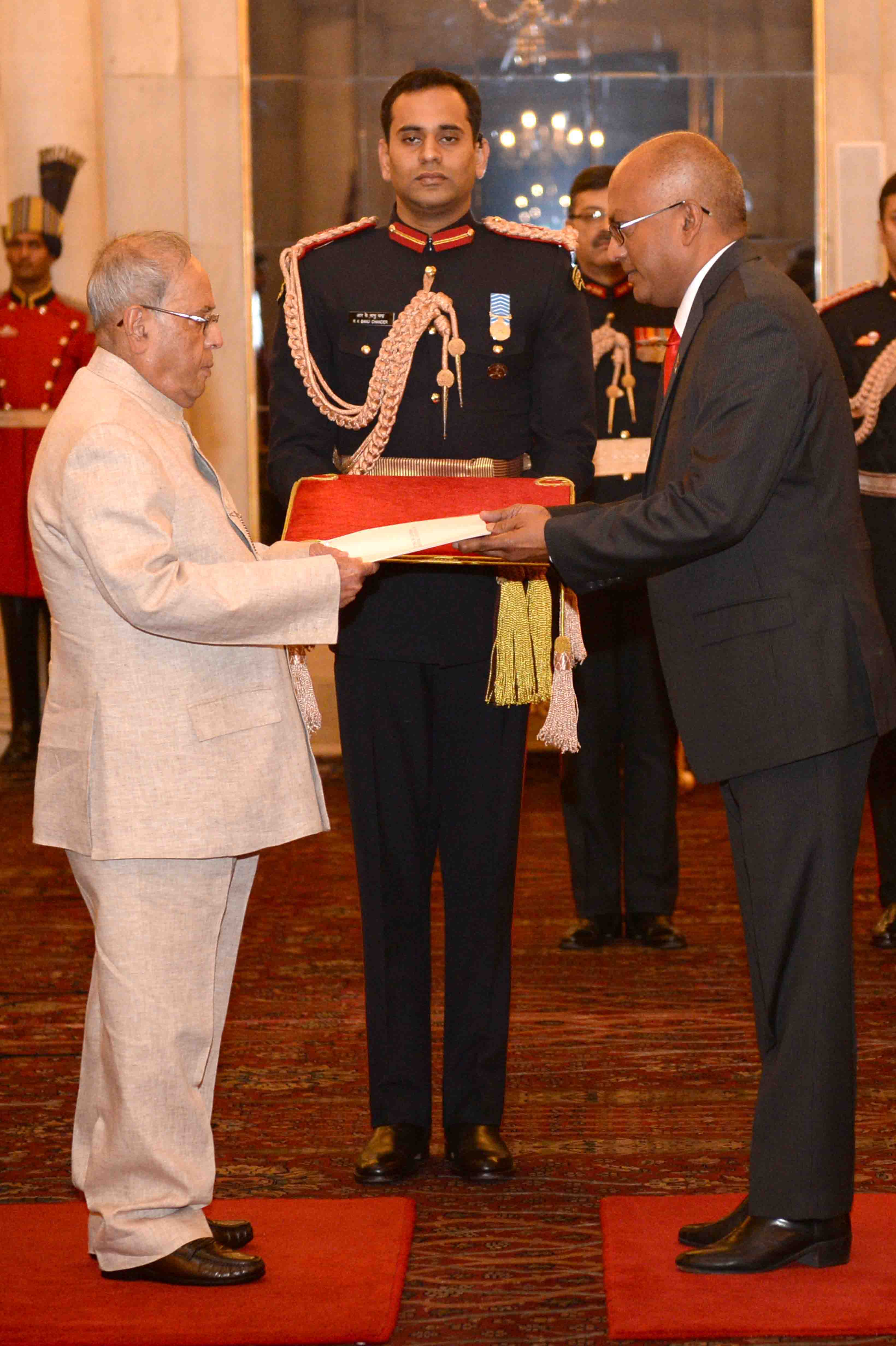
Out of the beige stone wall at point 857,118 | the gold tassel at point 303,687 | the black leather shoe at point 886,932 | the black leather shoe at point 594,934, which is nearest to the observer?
the gold tassel at point 303,687

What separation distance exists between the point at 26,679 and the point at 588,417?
446cm

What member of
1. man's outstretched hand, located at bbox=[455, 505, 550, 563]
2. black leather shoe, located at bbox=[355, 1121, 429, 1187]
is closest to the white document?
man's outstretched hand, located at bbox=[455, 505, 550, 563]

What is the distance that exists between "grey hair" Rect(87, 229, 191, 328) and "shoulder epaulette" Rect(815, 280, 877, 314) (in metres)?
2.65

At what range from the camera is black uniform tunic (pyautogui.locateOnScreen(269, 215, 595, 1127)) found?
295cm

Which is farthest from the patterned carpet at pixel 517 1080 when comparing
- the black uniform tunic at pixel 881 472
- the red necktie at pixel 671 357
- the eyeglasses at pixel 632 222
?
the eyeglasses at pixel 632 222

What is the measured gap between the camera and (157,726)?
237 cm

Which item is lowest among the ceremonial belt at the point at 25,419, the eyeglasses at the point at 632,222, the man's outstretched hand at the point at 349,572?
the man's outstretched hand at the point at 349,572

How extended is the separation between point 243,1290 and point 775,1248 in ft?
2.62

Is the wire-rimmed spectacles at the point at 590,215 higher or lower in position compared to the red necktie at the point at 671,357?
higher

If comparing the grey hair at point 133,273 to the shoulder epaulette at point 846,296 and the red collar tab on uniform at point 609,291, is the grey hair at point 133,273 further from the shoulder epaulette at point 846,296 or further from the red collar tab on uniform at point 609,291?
the shoulder epaulette at point 846,296

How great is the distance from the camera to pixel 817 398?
237 cm

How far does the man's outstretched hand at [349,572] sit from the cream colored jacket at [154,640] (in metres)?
0.03

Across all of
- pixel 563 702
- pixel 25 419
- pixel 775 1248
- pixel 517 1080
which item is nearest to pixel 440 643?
pixel 563 702

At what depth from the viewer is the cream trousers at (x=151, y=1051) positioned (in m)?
2.40
